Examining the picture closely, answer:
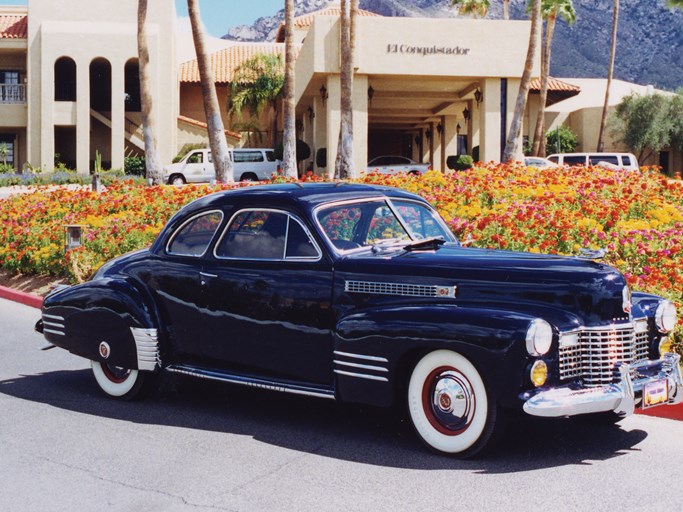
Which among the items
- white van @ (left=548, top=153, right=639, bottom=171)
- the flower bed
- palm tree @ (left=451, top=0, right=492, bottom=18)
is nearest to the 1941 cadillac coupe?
the flower bed

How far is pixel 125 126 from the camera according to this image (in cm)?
Result: 4138

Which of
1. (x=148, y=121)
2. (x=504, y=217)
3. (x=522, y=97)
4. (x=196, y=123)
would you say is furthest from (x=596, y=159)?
(x=504, y=217)

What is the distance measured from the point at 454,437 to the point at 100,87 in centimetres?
4053

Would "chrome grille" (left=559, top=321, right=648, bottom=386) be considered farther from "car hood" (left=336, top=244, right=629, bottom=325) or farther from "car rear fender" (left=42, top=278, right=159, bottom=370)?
"car rear fender" (left=42, top=278, right=159, bottom=370)

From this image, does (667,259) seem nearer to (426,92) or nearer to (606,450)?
(606,450)

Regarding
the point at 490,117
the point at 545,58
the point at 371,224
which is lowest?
the point at 371,224

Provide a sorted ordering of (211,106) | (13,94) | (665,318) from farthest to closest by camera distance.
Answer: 1. (13,94)
2. (211,106)
3. (665,318)

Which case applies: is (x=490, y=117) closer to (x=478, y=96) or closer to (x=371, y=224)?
(x=478, y=96)

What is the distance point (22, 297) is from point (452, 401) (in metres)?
9.84

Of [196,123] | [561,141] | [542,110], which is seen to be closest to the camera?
[542,110]

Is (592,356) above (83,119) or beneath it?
beneath

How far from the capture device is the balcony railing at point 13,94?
40656 mm

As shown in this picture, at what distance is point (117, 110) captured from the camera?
3972 centimetres

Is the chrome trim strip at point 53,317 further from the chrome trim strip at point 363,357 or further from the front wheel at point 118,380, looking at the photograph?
the chrome trim strip at point 363,357
